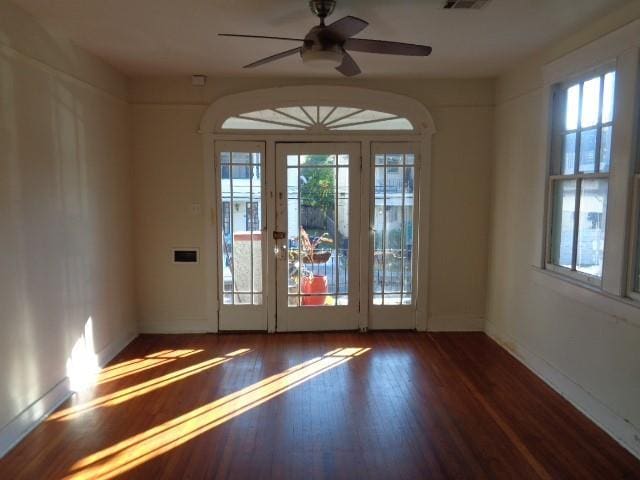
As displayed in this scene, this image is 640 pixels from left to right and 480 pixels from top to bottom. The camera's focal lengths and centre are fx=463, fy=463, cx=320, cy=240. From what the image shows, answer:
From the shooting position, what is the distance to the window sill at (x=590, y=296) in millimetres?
2701

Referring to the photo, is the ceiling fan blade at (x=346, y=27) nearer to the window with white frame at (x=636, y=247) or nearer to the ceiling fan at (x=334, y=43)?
the ceiling fan at (x=334, y=43)

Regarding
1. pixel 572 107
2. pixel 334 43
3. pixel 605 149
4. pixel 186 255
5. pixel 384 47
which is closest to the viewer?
pixel 334 43

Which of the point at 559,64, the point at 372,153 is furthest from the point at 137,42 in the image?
the point at 559,64

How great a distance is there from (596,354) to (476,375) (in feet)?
3.14

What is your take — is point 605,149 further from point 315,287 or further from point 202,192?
point 202,192

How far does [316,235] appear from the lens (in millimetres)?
4758

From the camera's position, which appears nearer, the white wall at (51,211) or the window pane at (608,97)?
the white wall at (51,211)

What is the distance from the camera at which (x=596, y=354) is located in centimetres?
304

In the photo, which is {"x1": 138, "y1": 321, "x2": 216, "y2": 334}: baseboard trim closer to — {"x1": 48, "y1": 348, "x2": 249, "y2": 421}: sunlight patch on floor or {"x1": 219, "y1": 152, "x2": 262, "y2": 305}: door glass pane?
{"x1": 219, "y1": 152, "x2": 262, "y2": 305}: door glass pane

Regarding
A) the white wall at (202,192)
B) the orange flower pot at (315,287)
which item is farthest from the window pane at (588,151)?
the orange flower pot at (315,287)

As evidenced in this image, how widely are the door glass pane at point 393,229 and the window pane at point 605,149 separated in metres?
1.91

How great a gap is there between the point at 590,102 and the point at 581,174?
1.61ft

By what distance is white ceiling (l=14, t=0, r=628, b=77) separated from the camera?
109 inches

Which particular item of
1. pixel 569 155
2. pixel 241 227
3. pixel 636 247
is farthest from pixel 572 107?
pixel 241 227
